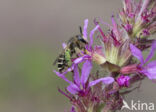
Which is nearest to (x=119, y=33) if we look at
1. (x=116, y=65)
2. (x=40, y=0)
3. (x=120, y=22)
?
(x=120, y=22)

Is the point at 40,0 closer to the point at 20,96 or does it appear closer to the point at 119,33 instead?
the point at 20,96

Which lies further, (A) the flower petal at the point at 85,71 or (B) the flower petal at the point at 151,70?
(A) the flower petal at the point at 85,71

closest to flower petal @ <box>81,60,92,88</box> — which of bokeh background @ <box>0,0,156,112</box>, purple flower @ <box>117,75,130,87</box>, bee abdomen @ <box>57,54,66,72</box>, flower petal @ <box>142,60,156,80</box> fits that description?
purple flower @ <box>117,75,130,87</box>

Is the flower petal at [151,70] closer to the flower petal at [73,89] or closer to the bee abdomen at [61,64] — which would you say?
the flower petal at [73,89]

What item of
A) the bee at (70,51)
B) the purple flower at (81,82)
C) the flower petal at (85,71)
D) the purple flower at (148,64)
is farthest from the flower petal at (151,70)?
the bee at (70,51)

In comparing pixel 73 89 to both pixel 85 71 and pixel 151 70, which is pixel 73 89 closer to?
pixel 85 71

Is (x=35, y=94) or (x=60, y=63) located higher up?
(x=60, y=63)
